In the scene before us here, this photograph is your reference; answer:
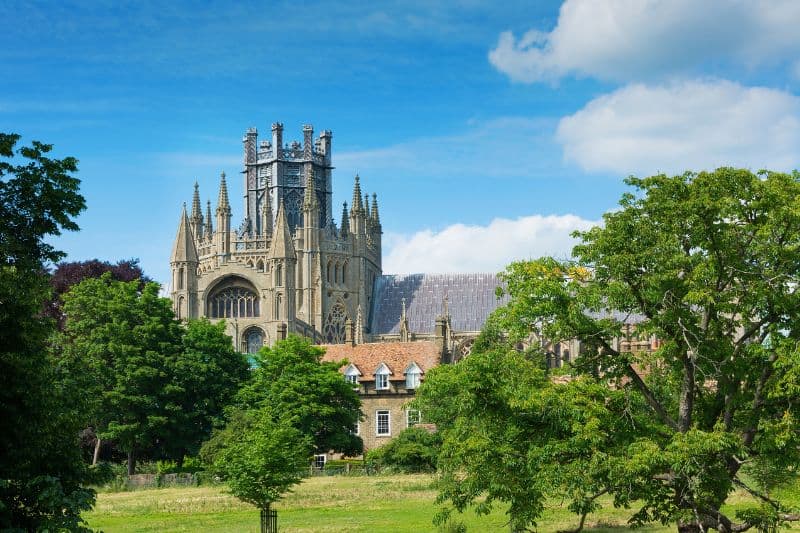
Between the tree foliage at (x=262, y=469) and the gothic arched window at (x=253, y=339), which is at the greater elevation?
the gothic arched window at (x=253, y=339)

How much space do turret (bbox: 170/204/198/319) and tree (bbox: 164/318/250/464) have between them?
36.7 m

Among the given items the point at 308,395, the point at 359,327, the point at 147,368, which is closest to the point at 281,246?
the point at 359,327

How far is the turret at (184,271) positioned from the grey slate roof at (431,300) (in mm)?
17262

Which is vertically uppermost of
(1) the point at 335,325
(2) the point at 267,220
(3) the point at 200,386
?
(2) the point at 267,220

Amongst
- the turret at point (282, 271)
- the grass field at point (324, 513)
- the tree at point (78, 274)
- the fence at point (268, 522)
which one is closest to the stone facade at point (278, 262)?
the turret at point (282, 271)

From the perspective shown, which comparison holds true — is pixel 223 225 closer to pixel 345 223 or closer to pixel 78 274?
pixel 345 223

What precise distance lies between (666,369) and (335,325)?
2894 inches

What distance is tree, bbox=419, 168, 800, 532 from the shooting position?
24.3 meters

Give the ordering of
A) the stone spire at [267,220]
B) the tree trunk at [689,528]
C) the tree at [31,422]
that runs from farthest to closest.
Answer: the stone spire at [267,220] < the tree trunk at [689,528] < the tree at [31,422]

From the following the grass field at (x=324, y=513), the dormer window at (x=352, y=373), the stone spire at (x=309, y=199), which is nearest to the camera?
the grass field at (x=324, y=513)

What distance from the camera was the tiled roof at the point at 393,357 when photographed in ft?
210

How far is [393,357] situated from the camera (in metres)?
64.9

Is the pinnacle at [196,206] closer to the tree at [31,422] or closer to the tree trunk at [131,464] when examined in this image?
the tree trunk at [131,464]

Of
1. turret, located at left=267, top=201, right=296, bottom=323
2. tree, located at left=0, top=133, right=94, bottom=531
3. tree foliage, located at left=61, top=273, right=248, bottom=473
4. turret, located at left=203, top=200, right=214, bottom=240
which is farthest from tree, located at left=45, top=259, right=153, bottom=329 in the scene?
tree, located at left=0, top=133, right=94, bottom=531
